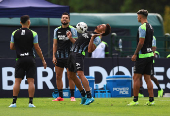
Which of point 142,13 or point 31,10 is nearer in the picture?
point 142,13

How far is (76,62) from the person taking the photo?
1098cm

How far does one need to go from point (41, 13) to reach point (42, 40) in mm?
4752

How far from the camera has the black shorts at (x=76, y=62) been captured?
11.0 m

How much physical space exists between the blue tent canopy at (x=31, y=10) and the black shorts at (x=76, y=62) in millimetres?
5836

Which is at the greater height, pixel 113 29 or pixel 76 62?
pixel 113 29

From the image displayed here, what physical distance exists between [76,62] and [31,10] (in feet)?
20.3

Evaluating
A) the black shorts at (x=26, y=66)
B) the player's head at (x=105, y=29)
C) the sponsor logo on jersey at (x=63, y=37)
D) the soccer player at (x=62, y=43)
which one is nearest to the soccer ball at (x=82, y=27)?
the player's head at (x=105, y=29)

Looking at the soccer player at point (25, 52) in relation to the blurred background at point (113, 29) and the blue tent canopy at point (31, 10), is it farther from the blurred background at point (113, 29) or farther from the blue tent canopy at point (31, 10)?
the blurred background at point (113, 29)

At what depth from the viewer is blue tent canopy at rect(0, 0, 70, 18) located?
16.5 meters

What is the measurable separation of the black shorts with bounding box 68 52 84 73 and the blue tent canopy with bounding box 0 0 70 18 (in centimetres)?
584

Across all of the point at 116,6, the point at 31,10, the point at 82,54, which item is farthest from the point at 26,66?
the point at 116,6

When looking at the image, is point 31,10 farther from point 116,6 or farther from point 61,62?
point 116,6

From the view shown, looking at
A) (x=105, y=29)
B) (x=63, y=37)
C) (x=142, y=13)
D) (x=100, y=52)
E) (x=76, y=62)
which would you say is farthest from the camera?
(x=100, y=52)

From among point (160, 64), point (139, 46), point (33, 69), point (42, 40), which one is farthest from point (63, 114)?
point (42, 40)
